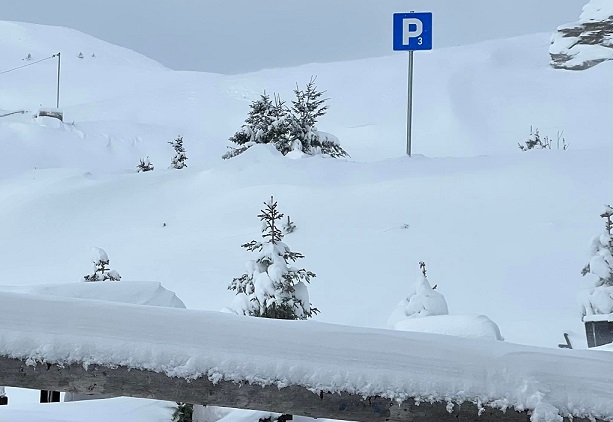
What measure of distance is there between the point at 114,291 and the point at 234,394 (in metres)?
3.58

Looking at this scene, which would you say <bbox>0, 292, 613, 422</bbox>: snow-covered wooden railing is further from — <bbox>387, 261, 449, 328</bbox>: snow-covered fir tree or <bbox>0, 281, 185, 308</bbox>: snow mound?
<bbox>387, 261, 449, 328</bbox>: snow-covered fir tree

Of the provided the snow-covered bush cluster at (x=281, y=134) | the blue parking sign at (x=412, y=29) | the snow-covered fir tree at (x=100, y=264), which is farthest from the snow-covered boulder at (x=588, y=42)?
the snow-covered fir tree at (x=100, y=264)

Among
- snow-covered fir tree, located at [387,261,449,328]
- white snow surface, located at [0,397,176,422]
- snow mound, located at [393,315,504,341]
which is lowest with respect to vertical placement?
white snow surface, located at [0,397,176,422]

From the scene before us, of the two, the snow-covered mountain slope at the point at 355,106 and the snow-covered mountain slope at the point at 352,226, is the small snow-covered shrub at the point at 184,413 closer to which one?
the snow-covered mountain slope at the point at 352,226

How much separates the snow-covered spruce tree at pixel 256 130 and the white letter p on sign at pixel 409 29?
480 centimetres

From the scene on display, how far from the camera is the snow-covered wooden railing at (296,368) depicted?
180 centimetres

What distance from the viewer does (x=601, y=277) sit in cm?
556

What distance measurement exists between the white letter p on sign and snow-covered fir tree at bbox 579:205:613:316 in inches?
202

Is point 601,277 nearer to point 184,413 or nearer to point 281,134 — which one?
point 184,413

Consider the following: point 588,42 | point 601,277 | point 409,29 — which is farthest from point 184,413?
point 588,42

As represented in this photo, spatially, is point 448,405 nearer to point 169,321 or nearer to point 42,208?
point 169,321

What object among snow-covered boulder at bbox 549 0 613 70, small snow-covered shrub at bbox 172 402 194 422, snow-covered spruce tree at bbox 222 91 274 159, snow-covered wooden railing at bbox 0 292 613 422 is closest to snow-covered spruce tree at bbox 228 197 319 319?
small snow-covered shrub at bbox 172 402 194 422

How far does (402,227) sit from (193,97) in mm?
27557

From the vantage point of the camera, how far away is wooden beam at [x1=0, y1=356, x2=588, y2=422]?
1808mm
